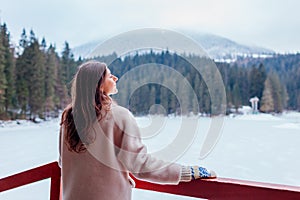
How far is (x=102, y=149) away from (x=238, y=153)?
1162 mm

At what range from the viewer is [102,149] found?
A: 77cm

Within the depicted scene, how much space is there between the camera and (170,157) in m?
0.94

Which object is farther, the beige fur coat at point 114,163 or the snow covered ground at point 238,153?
the snow covered ground at point 238,153

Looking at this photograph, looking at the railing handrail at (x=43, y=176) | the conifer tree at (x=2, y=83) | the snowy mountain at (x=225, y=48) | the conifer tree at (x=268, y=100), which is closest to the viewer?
the railing handrail at (x=43, y=176)

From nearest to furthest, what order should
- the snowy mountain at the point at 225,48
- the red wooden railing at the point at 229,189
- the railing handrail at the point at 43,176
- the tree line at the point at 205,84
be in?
the red wooden railing at the point at 229,189 → the railing handrail at the point at 43,176 → the tree line at the point at 205,84 → the snowy mountain at the point at 225,48

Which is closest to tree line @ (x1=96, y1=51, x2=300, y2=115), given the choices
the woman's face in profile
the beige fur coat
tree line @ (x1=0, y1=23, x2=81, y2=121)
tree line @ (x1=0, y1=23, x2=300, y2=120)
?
tree line @ (x1=0, y1=23, x2=300, y2=120)

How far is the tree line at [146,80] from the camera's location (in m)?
1.22

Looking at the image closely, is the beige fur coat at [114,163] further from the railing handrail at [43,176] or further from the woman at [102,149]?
the railing handrail at [43,176]

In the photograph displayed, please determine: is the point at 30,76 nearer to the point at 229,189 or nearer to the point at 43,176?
the point at 43,176

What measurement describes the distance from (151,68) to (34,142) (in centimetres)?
139

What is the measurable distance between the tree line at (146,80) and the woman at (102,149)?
0.22 m

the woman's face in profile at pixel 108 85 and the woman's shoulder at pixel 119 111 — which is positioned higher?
the woman's face in profile at pixel 108 85

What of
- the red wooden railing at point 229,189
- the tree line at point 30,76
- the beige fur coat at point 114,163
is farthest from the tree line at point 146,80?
the red wooden railing at point 229,189

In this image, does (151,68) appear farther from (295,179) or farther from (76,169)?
(295,179)
